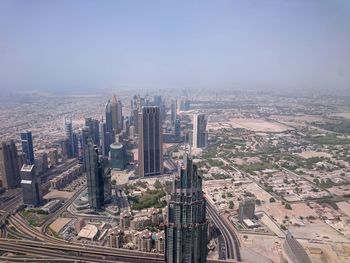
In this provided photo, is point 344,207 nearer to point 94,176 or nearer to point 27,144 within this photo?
point 94,176

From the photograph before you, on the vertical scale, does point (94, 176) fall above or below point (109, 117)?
below

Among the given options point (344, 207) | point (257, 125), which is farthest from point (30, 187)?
point (257, 125)

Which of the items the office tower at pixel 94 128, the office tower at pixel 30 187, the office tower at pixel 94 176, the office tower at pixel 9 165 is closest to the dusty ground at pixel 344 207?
the office tower at pixel 94 176

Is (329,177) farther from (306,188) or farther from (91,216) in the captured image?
(91,216)

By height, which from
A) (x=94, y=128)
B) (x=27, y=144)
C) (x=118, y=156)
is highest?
(x=94, y=128)

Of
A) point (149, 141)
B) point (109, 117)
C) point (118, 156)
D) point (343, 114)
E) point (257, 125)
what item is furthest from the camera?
point (257, 125)

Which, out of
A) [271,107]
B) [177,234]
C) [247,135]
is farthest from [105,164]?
[271,107]
